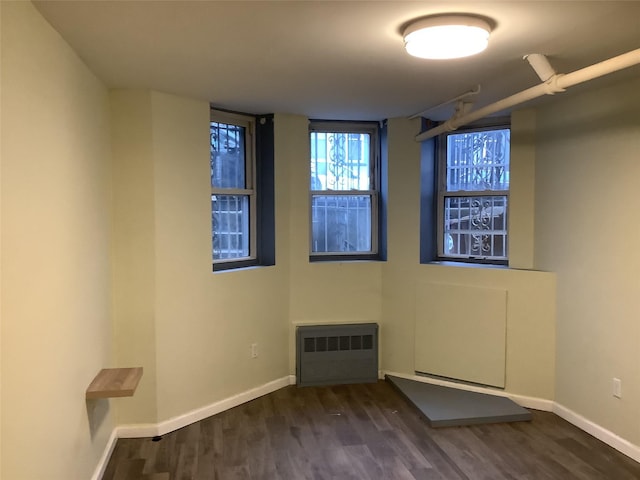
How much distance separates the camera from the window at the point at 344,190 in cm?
464

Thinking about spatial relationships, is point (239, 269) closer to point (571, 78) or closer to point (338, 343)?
point (338, 343)

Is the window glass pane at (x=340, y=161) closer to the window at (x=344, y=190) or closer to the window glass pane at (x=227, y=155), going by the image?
the window at (x=344, y=190)

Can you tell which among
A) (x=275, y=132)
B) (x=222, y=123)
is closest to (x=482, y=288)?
(x=275, y=132)

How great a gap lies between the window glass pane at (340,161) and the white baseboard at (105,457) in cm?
245

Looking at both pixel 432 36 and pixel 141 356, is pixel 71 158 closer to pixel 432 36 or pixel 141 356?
pixel 141 356

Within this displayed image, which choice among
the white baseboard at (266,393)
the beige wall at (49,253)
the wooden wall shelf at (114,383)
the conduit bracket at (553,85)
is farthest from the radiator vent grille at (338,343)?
the conduit bracket at (553,85)

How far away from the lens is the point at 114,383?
9.32ft

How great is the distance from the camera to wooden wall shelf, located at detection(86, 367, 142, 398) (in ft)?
8.96

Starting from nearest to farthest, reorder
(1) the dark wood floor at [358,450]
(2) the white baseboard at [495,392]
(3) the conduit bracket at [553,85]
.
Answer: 1. (3) the conduit bracket at [553,85]
2. (1) the dark wood floor at [358,450]
3. (2) the white baseboard at [495,392]

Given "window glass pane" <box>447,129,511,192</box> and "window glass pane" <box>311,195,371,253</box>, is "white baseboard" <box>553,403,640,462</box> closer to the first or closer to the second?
"window glass pane" <box>447,129,511,192</box>

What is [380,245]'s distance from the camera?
4758mm

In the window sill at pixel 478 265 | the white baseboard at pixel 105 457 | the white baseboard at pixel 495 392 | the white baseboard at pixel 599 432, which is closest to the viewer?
the white baseboard at pixel 105 457

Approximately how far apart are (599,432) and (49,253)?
11.1 feet

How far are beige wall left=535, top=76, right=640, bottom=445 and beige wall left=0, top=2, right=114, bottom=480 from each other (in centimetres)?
304
